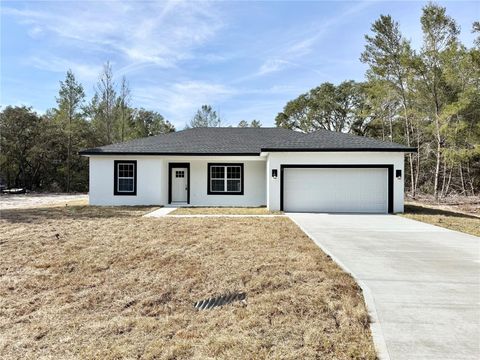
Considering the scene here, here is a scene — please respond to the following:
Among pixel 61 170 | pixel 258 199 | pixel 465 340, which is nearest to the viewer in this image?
pixel 465 340

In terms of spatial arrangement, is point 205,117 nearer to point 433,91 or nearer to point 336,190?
point 433,91

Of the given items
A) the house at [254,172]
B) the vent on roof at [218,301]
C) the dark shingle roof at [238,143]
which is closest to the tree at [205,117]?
the dark shingle roof at [238,143]

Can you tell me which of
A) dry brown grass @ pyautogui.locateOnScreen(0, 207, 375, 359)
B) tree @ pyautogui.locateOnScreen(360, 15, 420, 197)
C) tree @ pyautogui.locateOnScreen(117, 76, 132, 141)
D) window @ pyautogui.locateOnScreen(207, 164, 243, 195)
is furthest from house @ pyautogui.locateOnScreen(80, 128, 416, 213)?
tree @ pyautogui.locateOnScreen(117, 76, 132, 141)

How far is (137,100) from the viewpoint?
35.2 metres

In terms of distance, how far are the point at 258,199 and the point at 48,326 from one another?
1309cm

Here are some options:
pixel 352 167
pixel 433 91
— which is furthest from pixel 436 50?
pixel 352 167

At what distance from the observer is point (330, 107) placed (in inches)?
1454

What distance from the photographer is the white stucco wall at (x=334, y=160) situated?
13352 mm

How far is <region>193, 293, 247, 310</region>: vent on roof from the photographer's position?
13.2 feet

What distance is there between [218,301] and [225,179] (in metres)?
12.4

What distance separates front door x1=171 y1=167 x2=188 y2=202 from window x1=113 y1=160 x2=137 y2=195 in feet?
6.47

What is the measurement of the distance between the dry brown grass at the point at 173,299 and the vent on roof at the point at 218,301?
112mm

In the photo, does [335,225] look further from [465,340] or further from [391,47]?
[391,47]

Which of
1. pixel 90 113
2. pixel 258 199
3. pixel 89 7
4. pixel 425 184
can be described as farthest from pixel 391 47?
pixel 90 113
